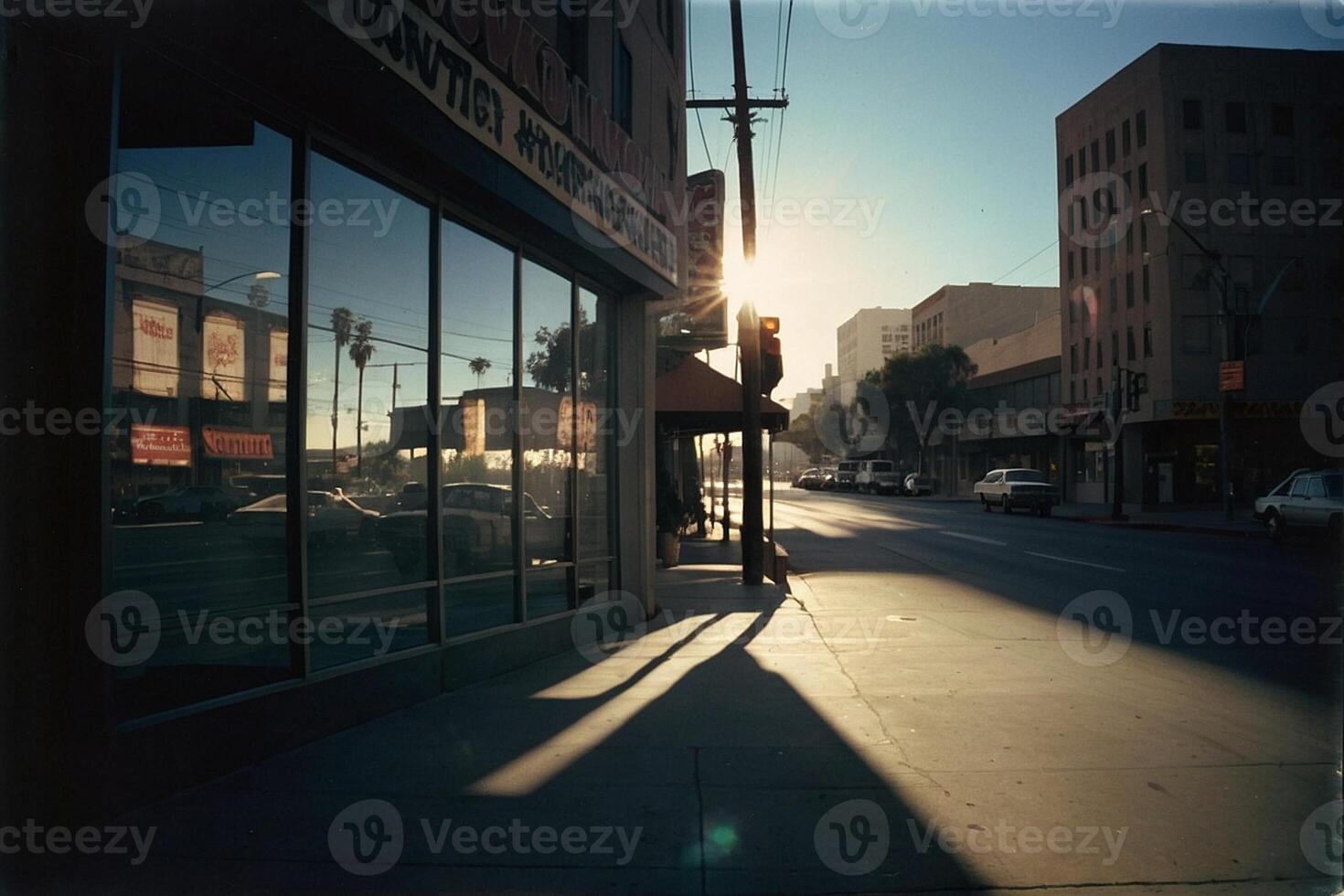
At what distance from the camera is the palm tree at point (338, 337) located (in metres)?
6.68

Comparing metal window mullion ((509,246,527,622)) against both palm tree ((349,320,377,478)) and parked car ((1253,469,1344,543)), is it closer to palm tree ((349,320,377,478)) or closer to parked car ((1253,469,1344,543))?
palm tree ((349,320,377,478))

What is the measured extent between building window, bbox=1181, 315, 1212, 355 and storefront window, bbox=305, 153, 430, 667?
4076 cm

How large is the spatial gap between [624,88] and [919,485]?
170ft

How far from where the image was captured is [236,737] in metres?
5.61

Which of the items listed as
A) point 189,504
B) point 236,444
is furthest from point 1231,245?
point 189,504

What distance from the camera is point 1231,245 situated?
42000mm

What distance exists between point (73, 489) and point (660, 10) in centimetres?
1049

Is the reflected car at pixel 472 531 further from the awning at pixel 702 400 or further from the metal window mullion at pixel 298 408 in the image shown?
the awning at pixel 702 400

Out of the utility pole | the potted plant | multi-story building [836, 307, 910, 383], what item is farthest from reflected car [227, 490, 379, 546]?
multi-story building [836, 307, 910, 383]

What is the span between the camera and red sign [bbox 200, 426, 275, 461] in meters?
5.77

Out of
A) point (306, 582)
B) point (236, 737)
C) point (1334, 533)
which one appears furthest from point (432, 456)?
point (1334, 533)

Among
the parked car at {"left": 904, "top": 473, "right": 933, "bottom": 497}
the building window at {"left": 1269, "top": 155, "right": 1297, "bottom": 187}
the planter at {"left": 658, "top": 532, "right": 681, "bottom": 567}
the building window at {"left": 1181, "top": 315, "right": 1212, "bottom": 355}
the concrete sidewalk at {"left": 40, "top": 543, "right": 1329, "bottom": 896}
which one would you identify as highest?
the building window at {"left": 1269, "top": 155, "right": 1297, "bottom": 187}

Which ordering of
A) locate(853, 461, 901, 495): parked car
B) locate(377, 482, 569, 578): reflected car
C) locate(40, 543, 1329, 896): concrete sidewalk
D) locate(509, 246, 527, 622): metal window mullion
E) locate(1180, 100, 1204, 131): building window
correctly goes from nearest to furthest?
locate(40, 543, 1329, 896): concrete sidewalk < locate(377, 482, 569, 578): reflected car < locate(509, 246, 527, 622): metal window mullion < locate(1180, 100, 1204, 131): building window < locate(853, 461, 901, 495): parked car

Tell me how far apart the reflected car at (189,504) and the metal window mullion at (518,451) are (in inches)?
127
